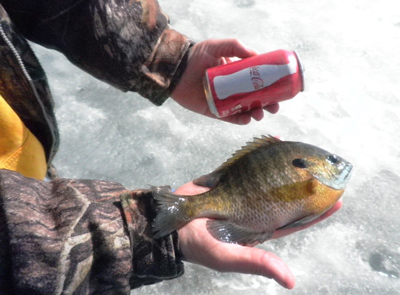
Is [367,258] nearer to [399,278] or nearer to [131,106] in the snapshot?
[399,278]

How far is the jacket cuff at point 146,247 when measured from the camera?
142cm

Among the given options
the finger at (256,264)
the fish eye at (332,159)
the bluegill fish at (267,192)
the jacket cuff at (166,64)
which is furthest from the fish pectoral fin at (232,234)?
the jacket cuff at (166,64)

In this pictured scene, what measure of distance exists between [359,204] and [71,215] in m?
1.75

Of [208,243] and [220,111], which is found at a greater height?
[220,111]

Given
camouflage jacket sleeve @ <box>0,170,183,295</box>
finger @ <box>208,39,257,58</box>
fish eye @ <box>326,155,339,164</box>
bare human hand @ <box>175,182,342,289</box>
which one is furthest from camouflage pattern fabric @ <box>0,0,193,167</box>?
fish eye @ <box>326,155,339,164</box>

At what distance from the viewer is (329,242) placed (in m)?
2.23

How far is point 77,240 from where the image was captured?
121cm

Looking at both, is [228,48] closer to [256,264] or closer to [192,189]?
[192,189]

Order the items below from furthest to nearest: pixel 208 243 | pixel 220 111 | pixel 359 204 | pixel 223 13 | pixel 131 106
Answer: pixel 223 13
pixel 131 106
pixel 359 204
pixel 220 111
pixel 208 243

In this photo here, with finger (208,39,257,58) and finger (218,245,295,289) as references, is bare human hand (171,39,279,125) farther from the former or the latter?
finger (218,245,295,289)

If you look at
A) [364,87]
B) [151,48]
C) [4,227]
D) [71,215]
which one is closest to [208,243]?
[71,215]

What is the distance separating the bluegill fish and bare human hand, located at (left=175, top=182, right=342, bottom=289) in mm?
84

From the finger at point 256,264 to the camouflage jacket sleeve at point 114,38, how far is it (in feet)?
3.12

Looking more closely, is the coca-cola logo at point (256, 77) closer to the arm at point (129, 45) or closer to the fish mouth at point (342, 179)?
the arm at point (129, 45)
